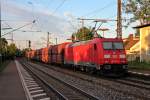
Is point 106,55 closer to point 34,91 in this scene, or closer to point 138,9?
point 34,91

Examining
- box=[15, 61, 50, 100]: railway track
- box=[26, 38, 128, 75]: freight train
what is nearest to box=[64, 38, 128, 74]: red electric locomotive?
box=[26, 38, 128, 75]: freight train

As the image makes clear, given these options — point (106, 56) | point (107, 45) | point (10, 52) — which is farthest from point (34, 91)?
point (10, 52)

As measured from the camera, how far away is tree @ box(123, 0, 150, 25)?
165ft

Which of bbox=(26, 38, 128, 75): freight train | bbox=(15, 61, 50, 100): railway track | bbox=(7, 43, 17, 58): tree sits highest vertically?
bbox=(7, 43, 17, 58): tree

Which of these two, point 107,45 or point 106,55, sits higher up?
point 107,45

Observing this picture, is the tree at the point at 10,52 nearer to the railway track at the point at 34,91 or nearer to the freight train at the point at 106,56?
the freight train at the point at 106,56

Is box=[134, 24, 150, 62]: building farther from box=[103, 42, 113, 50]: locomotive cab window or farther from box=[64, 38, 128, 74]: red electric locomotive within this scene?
box=[103, 42, 113, 50]: locomotive cab window

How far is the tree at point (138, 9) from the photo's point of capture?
50144mm

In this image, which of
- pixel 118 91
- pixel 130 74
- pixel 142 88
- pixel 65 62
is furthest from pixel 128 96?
pixel 65 62

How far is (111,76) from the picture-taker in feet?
103

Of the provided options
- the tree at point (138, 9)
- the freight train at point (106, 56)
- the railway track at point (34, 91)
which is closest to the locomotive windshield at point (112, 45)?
the freight train at point (106, 56)

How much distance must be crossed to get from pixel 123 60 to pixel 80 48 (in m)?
7.85

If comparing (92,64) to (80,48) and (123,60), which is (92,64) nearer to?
(123,60)

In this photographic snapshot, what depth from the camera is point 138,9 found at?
52.7m
